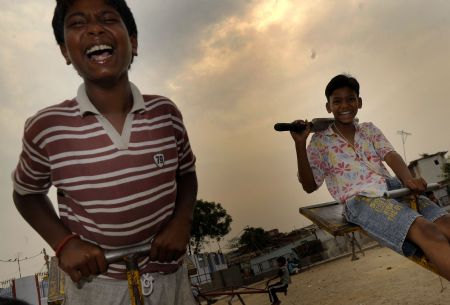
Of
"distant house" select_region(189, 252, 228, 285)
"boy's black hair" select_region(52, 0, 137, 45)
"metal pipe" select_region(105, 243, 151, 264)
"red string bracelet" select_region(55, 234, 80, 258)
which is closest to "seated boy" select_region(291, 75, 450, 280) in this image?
"boy's black hair" select_region(52, 0, 137, 45)

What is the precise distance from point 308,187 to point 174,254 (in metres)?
2.33

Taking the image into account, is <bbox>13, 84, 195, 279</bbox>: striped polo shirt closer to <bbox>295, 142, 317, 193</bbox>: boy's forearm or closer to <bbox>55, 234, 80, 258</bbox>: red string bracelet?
<bbox>55, 234, 80, 258</bbox>: red string bracelet

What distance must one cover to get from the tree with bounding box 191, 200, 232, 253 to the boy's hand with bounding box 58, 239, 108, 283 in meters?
42.2

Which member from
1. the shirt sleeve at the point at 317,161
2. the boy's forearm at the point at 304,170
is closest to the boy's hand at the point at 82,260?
the boy's forearm at the point at 304,170

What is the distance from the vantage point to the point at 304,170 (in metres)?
3.66

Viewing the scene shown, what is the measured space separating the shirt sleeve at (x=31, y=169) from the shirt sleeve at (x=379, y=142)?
3064mm

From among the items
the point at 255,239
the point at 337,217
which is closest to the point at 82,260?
the point at 337,217

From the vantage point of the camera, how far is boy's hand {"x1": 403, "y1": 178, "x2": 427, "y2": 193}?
290cm

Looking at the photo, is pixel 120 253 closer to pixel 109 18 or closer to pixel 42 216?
pixel 42 216

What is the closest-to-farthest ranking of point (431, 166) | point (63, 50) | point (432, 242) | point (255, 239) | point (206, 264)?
1. point (63, 50)
2. point (432, 242)
3. point (206, 264)
4. point (431, 166)
5. point (255, 239)

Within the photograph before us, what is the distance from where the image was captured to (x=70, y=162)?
5.24 feet

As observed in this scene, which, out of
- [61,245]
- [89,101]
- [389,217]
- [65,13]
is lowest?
[389,217]

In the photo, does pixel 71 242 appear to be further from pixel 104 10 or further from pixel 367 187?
pixel 367 187

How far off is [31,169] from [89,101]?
40cm
